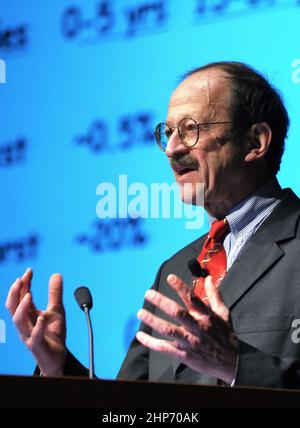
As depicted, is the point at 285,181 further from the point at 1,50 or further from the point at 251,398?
the point at 251,398

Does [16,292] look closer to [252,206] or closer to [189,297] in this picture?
[189,297]

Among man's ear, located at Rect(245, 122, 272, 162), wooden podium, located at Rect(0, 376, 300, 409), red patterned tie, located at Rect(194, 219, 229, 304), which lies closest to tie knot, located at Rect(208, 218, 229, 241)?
red patterned tie, located at Rect(194, 219, 229, 304)

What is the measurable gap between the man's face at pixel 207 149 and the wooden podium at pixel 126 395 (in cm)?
137

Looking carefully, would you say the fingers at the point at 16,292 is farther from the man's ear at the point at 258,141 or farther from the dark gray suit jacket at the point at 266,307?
the man's ear at the point at 258,141

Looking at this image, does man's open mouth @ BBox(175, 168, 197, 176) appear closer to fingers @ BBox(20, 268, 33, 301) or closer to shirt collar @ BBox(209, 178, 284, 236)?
shirt collar @ BBox(209, 178, 284, 236)

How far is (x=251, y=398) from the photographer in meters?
1.44

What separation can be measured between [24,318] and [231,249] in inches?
27.3

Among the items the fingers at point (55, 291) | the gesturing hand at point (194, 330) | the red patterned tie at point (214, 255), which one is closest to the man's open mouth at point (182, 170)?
the red patterned tie at point (214, 255)

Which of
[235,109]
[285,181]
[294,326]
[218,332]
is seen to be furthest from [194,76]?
[218,332]

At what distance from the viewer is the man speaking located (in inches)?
93.4

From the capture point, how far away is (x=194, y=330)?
1966 mm

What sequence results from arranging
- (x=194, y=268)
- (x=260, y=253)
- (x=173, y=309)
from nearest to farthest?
(x=173, y=309) → (x=194, y=268) → (x=260, y=253)

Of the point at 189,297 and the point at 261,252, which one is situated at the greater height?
the point at 261,252

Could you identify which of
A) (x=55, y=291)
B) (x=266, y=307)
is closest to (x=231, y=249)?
(x=266, y=307)
